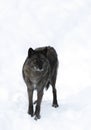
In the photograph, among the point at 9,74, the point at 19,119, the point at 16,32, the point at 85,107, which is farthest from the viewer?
the point at 16,32

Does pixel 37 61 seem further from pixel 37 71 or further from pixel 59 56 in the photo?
pixel 59 56

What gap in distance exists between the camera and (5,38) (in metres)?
17.0

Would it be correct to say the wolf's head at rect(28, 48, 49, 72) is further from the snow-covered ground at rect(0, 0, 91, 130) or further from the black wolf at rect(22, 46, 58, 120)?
the snow-covered ground at rect(0, 0, 91, 130)

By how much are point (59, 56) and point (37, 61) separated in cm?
614

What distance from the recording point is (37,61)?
9430 mm

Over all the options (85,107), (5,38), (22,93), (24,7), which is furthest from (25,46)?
(85,107)

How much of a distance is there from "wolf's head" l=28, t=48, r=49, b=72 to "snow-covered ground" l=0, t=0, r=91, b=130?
113 centimetres

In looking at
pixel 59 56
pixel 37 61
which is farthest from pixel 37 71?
pixel 59 56

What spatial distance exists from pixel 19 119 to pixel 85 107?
1.69m

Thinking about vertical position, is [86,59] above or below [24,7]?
below

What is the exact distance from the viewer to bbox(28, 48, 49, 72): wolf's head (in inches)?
371

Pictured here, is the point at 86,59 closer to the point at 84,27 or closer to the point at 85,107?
the point at 84,27

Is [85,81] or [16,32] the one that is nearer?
[85,81]

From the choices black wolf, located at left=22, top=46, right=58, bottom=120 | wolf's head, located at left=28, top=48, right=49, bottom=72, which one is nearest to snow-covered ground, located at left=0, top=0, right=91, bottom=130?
black wolf, located at left=22, top=46, right=58, bottom=120
